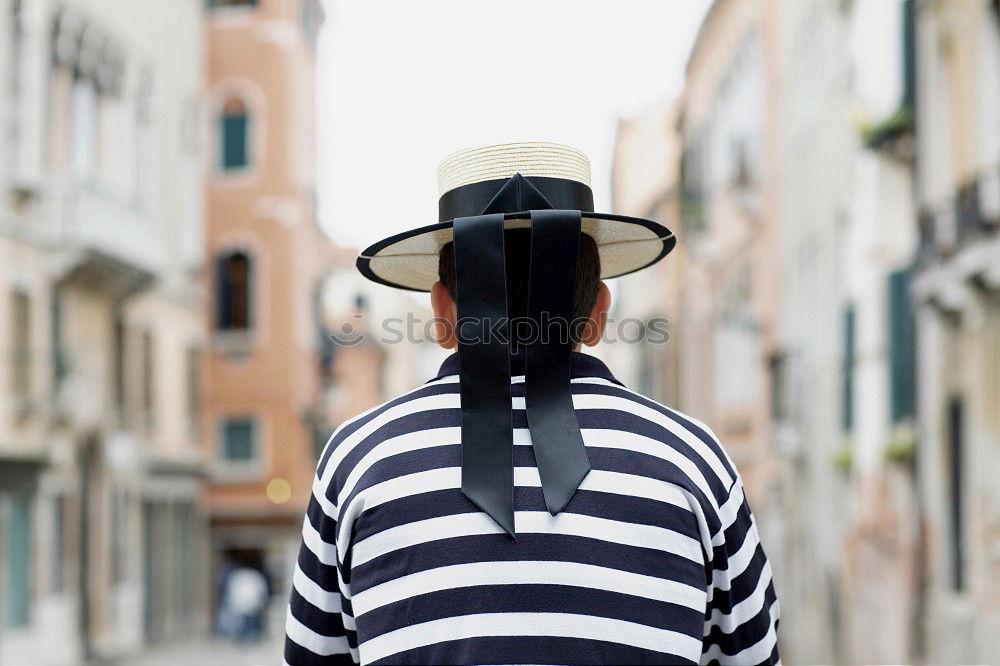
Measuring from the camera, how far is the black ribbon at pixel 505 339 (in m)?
1.37

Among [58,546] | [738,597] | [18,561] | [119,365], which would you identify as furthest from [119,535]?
[738,597]

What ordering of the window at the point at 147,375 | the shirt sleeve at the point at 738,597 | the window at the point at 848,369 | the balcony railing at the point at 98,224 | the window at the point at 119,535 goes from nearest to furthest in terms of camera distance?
1. the shirt sleeve at the point at 738,597
2. the window at the point at 848,369
3. the balcony railing at the point at 98,224
4. the window at the point at 119,535
5. the window at the point at 147,375

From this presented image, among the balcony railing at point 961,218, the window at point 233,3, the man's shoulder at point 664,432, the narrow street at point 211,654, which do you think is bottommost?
the narrow street at point 211,654

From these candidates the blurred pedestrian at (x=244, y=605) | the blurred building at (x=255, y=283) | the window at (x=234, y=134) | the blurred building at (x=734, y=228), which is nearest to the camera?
the blurred building at (x=734, y=228)

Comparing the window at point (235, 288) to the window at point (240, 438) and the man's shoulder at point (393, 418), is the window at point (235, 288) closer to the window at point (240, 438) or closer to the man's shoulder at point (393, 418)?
the window at point (240, 438)

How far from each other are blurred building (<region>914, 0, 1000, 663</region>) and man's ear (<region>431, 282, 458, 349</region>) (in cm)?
455

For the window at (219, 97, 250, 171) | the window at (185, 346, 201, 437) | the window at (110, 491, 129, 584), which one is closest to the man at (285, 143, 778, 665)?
the window at (110, 491, 129, 584)

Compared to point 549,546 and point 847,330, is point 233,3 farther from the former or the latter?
point 549,546

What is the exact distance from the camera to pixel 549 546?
1330 mm

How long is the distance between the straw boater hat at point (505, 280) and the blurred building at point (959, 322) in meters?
4.52

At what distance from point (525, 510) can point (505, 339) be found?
0.68ft

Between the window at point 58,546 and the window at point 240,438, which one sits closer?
the window at point 58,546

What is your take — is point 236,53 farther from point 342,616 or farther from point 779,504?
point 342,616

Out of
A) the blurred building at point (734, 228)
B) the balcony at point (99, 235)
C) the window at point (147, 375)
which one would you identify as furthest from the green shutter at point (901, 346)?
the window at point (147, 375)
